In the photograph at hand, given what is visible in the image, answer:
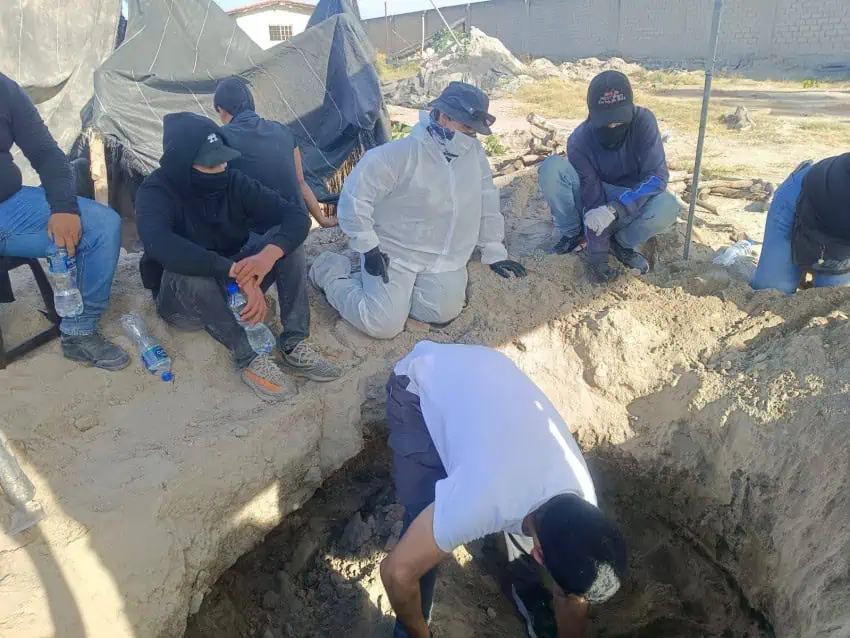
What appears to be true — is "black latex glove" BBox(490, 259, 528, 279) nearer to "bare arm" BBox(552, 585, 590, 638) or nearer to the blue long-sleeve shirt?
the blue long-sleeve shirt

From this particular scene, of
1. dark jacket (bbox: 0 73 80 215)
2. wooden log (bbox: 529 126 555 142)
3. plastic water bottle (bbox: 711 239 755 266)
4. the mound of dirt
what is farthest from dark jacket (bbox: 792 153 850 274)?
the mound of dirt

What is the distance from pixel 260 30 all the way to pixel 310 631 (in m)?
22.7

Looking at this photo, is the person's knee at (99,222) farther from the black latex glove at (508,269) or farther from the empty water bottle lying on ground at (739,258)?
the empty water bottle lying on ground at (739,258)

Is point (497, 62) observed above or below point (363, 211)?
below

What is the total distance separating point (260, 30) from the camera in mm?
21594

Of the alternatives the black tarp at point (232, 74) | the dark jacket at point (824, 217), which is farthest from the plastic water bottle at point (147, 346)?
the dark jacket at point (824, 217)

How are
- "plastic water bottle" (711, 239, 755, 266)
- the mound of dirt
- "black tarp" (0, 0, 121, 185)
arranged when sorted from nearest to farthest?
1. "plastic water bottle" (711, 239, 755, 266)
2. "black tarp" (0, 0, 121, 185)
3. the mound of dirt

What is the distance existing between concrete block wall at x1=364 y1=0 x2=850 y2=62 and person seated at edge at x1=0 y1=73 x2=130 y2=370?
775 inches

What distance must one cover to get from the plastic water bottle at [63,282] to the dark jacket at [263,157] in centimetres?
112

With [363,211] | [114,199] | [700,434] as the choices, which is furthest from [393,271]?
[114,199]

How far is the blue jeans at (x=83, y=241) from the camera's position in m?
2.77

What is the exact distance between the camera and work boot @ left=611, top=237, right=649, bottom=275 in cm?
400

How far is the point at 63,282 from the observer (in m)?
2.75

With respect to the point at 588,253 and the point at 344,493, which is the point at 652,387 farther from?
the point at 344,493
